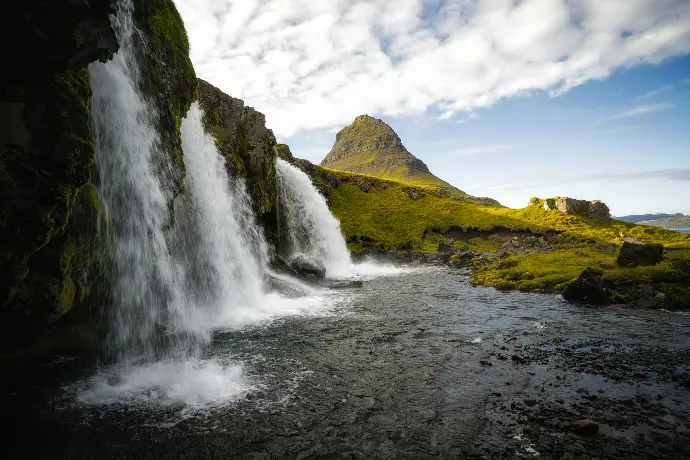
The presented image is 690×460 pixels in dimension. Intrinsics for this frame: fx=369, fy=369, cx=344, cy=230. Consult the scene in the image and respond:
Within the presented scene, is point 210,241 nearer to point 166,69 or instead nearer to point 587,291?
point 166,69

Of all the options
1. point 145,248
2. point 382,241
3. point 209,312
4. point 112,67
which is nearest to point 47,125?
point 112,67

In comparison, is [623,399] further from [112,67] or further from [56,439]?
[112,67]

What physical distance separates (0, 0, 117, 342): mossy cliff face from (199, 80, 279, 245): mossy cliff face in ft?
87.7

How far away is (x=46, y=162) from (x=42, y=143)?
65cm

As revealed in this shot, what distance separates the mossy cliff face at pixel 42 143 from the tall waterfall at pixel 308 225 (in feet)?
144

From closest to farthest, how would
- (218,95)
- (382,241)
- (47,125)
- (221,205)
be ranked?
1. (47,125)
2. (221,205)
3. (218,95)
4. (382,241)

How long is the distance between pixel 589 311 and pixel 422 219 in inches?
2662

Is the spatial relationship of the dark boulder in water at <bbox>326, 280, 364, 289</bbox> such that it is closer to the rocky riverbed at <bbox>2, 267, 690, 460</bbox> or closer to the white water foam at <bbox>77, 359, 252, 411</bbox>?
the rocky riverbed at <bbox>2, 267, 690, 460</bbox>

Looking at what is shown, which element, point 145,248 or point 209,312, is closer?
point 145,248

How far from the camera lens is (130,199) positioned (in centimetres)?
2047

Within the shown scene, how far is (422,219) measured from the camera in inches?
3757

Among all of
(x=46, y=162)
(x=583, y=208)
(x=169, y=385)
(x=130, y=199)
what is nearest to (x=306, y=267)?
(x=130, y=199)

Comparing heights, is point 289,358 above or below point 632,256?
below

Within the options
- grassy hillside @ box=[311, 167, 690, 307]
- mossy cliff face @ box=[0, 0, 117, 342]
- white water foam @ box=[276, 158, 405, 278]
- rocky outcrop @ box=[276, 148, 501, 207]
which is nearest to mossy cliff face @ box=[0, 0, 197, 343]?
mossy cliff face @ box=[0, 0, 117, 342]
